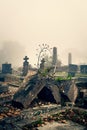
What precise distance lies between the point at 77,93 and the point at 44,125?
3635mm

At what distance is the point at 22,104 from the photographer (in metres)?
7.38

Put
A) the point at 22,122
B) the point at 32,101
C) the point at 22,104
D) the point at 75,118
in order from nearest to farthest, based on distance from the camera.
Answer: the point at 22,122 → the point at 75,118 → the point at 22,104 → the point at 32,101

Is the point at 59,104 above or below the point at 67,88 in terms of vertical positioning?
below

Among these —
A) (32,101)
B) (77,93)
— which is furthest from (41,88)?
(77,93)

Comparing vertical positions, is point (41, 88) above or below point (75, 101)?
above

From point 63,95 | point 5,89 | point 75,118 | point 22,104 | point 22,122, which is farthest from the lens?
point 5,89

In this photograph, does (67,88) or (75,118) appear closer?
(75,118)

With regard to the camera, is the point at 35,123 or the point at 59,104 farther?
the point at 59,104

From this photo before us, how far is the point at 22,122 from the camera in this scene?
5754mm

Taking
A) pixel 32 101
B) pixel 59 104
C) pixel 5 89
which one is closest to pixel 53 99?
pixel 59 104

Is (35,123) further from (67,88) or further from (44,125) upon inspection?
(67,88)

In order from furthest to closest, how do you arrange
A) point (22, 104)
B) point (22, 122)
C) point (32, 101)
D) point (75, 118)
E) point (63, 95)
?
point (63, 95) → point (32, 101) → point (22, 104) → point (75, 118) → point (22, 122)

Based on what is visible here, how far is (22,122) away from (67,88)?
11.8 feet

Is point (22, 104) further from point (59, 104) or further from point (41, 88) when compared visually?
point (59, 104)
